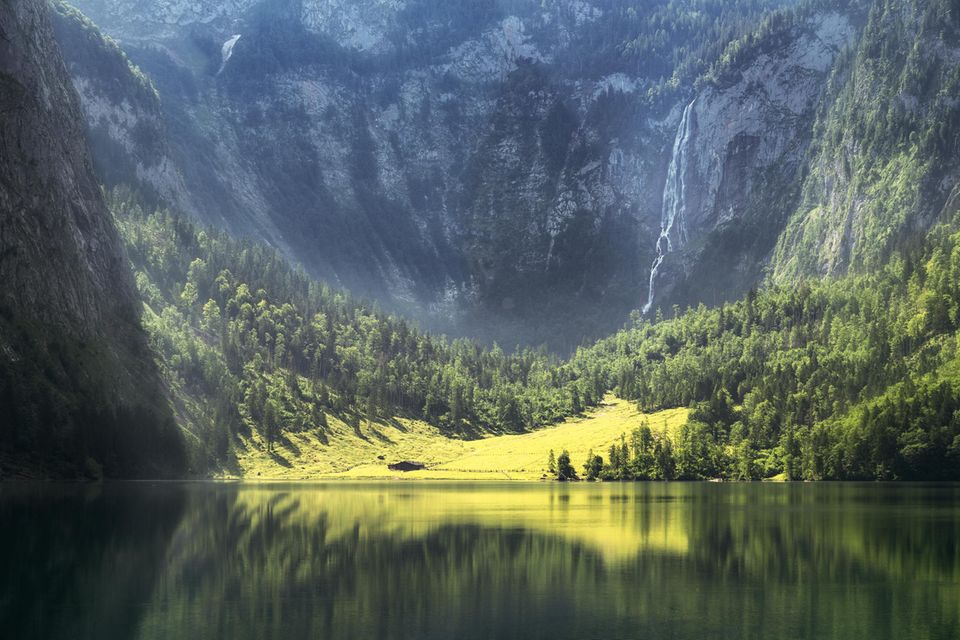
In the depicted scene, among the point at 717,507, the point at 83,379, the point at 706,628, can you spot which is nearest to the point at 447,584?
the point at 706,628

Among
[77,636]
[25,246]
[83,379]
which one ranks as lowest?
[77,636]

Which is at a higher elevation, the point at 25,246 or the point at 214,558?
the point at 25,246

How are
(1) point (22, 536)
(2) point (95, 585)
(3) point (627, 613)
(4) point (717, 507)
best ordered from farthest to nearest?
(4) point (717, 507) < (1) point (22, 536) < (2) point (95, 585) < (3) point (627, 613)

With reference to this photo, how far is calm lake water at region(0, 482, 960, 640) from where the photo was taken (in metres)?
49.0

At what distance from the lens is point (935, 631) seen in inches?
1875

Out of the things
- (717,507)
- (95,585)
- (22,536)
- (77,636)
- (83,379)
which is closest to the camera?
(77,636)

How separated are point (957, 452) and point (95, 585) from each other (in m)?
169

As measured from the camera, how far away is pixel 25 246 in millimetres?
191375

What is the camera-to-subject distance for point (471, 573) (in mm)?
65438

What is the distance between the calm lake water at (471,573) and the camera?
161 ft

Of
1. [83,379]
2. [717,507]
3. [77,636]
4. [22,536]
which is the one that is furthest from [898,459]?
[77,636]

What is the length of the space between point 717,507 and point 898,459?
83802 mm

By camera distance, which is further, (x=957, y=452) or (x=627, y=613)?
(x=957, y=452)

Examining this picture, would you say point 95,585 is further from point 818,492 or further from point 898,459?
point 898,459
